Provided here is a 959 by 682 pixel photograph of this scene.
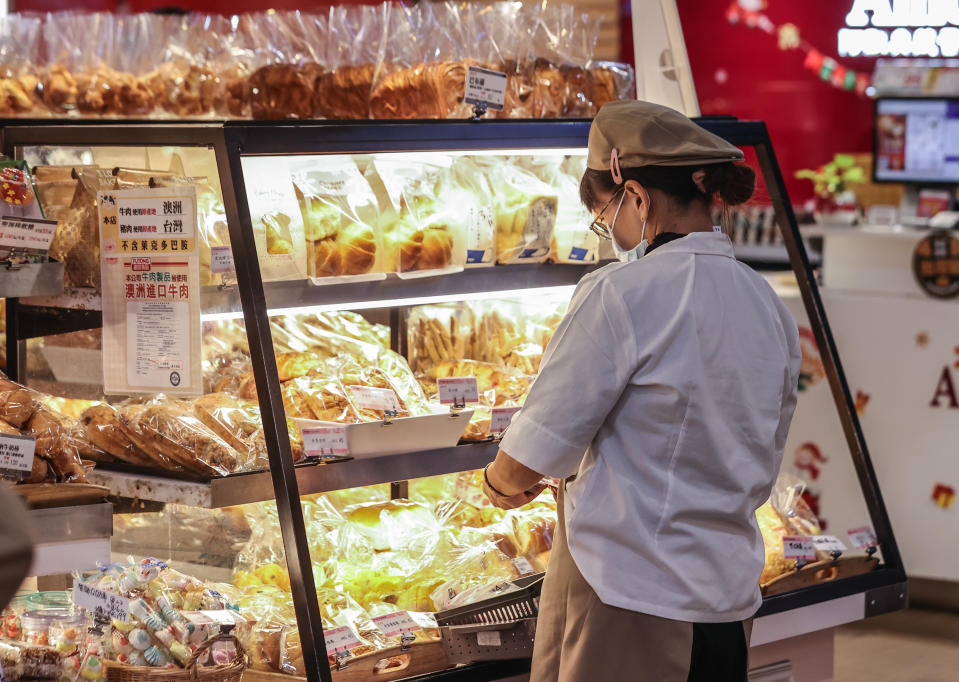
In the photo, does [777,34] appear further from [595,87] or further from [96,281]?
[96,281]

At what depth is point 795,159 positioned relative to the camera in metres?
9.11

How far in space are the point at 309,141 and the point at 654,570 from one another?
1.05 m

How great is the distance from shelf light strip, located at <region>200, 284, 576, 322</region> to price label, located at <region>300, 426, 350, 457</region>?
0.25m

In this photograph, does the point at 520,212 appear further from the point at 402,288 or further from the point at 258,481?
the point at 258,481

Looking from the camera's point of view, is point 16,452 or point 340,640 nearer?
point 16,452

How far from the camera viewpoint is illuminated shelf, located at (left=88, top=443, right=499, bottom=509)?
2.04 meters

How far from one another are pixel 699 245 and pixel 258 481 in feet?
3.02

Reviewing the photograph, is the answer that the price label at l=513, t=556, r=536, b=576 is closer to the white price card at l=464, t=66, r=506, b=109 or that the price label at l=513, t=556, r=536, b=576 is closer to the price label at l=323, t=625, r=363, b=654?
the price label at l=323, t=625, r=363, b=654

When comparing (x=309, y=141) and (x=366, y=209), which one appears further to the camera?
(x=366, y=209)

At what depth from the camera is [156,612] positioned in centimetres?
201

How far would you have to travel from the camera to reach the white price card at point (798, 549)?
261 centimetres

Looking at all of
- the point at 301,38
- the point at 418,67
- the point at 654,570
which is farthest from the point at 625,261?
the point at 301,38

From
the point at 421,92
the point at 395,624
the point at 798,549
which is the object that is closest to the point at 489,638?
the point at 395,624

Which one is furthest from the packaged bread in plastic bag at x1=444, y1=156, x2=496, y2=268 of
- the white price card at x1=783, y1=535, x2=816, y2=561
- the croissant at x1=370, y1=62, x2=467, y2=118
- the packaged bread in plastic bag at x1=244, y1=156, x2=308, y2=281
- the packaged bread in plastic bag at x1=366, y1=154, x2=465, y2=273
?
the white price card at x1=783, y1=535, x2=816, y2=561
